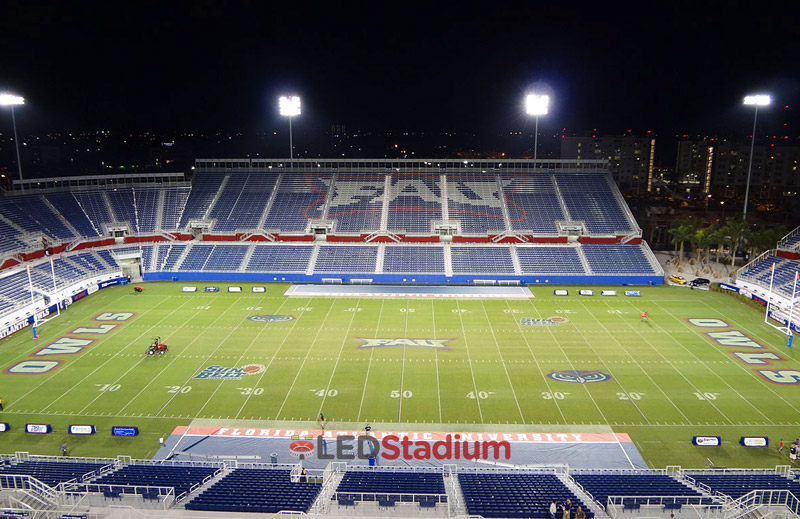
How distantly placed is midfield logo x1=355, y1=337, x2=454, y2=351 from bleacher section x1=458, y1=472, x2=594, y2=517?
45.9 ft

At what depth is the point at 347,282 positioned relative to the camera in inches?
1884

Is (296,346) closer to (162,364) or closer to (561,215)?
(162,364)

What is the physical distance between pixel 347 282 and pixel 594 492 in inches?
1364

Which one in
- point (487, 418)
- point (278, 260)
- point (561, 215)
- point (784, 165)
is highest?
point (784, 165)

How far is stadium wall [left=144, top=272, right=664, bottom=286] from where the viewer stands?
47.2m

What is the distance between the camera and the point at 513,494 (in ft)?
48.0

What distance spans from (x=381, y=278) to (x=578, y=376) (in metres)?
24.3

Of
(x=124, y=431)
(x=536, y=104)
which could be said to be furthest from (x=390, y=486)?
(x=536, y=104)

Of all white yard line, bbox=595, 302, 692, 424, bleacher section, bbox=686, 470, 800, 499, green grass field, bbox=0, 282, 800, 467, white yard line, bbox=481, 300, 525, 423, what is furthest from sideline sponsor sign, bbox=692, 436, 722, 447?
white yard line, bbox=481, 300, 525, 423

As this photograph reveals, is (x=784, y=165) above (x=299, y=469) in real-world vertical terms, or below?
above

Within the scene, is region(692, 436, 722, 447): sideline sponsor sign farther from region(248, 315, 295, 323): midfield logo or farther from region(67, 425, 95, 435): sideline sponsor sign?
region(248, 315, 295, 323): midfield logo

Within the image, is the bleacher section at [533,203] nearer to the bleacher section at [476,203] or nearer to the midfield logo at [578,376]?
the bleacher section at [476,203]

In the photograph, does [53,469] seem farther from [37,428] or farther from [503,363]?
[503,363]

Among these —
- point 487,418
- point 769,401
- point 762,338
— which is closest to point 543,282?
point 762,338
